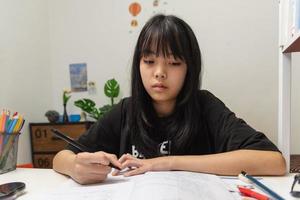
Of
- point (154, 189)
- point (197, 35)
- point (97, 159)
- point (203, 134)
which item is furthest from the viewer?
point (197, 35)

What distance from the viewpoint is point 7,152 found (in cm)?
87

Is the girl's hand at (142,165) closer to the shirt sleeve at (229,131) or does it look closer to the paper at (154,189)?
the paper at (154,189)

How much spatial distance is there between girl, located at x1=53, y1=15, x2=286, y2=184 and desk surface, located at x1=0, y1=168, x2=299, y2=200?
4 cm

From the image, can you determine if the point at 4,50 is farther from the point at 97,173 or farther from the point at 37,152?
the point at 97,173

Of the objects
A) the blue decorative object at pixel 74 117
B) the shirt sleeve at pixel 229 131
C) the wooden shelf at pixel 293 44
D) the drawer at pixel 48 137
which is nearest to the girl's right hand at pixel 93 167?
the shirt sleeve at pixel 229 131

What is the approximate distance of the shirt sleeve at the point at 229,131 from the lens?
2.47 ft

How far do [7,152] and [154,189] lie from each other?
578mm

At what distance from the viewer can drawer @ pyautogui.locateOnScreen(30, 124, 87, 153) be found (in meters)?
1.89

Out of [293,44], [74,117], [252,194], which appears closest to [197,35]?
[74,117]

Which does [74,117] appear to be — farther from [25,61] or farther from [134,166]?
[134,166]

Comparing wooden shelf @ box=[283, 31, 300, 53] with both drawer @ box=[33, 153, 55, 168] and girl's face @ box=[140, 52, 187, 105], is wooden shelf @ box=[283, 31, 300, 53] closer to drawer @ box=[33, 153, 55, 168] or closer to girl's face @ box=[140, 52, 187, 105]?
girl's face @ box=[140, 52, 187, 105]

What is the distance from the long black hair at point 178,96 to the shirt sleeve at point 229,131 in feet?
0.15

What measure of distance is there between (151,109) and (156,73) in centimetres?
17

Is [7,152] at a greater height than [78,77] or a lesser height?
lesser
